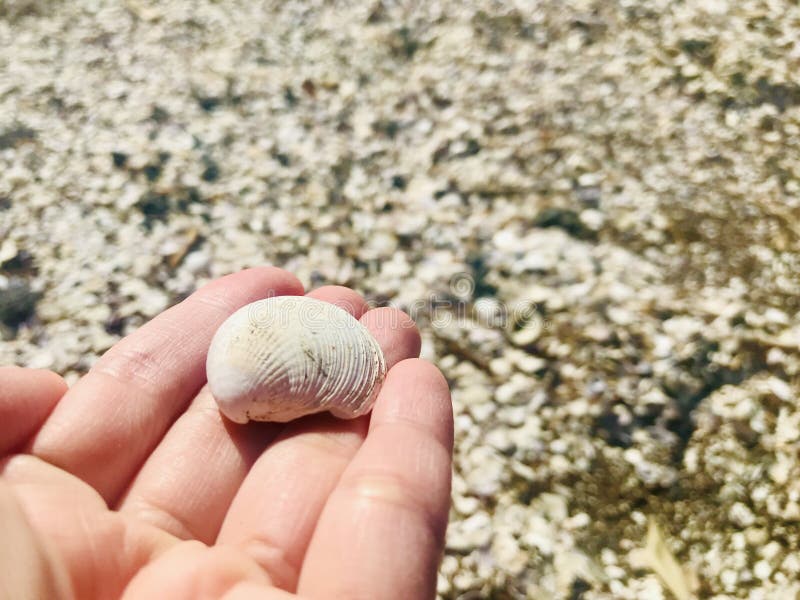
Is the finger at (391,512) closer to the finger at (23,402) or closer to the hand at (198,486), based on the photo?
the hand at (198,486)

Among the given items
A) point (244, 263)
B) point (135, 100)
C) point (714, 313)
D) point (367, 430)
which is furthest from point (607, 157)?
point (135, 100)

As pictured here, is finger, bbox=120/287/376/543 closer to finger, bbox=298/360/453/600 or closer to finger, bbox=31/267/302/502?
finger, bbox=31/267/302/502

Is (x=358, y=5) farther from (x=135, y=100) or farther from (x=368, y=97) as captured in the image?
(x=135, y=100)

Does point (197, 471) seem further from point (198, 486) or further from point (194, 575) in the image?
point (194, 575)

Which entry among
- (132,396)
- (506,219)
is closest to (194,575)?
(132,396)

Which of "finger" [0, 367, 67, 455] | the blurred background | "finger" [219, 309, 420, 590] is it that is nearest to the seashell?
"finger" [219, 309, 420, 590]

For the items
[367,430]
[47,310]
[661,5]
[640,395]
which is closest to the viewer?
[367,430]

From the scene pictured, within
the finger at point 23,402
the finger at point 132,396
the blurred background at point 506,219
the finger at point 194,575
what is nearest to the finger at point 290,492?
the finger at point 194,575
